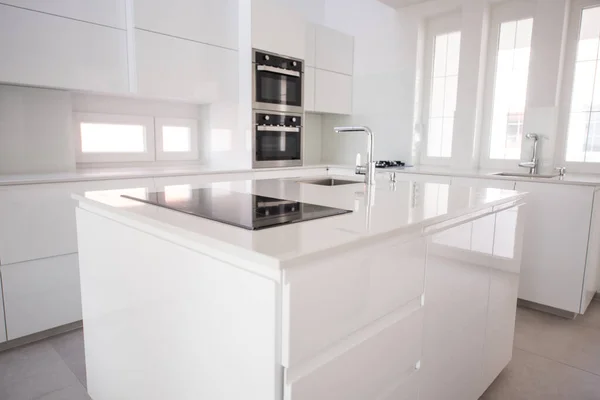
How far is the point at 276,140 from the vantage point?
11.6 feet

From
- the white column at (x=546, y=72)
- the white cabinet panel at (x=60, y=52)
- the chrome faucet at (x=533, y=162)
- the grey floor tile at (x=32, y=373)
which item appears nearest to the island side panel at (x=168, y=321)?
the grey floor tile at (x=32, y=373)

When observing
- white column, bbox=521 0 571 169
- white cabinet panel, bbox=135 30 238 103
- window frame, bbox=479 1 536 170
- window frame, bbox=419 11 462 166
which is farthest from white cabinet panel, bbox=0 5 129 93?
white column, bbox=521 0 571 169

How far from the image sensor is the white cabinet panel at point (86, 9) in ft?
7.22

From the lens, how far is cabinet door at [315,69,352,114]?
12.9 ft

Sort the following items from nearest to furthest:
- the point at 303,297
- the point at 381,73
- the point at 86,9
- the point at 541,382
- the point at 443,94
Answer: the point at 303,297 → the point at 541,382 → the point at 86,9 → the point at 443,94 → the point at 381,73

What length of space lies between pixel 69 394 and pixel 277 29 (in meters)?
2.97

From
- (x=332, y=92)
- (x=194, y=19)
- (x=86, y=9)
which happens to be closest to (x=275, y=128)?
(x=332, y=92)

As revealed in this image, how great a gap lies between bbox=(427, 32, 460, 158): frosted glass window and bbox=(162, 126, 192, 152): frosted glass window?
2337 mm

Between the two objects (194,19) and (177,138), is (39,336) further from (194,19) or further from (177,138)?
(194,19)

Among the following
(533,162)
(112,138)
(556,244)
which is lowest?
(556,244)

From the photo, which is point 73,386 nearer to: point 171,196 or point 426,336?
point 171,196

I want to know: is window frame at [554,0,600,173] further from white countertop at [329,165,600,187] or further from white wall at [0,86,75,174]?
white wall at [0,86,75,174]

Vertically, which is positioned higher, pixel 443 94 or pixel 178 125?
pixel 443 94

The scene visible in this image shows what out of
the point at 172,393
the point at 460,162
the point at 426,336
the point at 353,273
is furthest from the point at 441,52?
the point at 172,393
